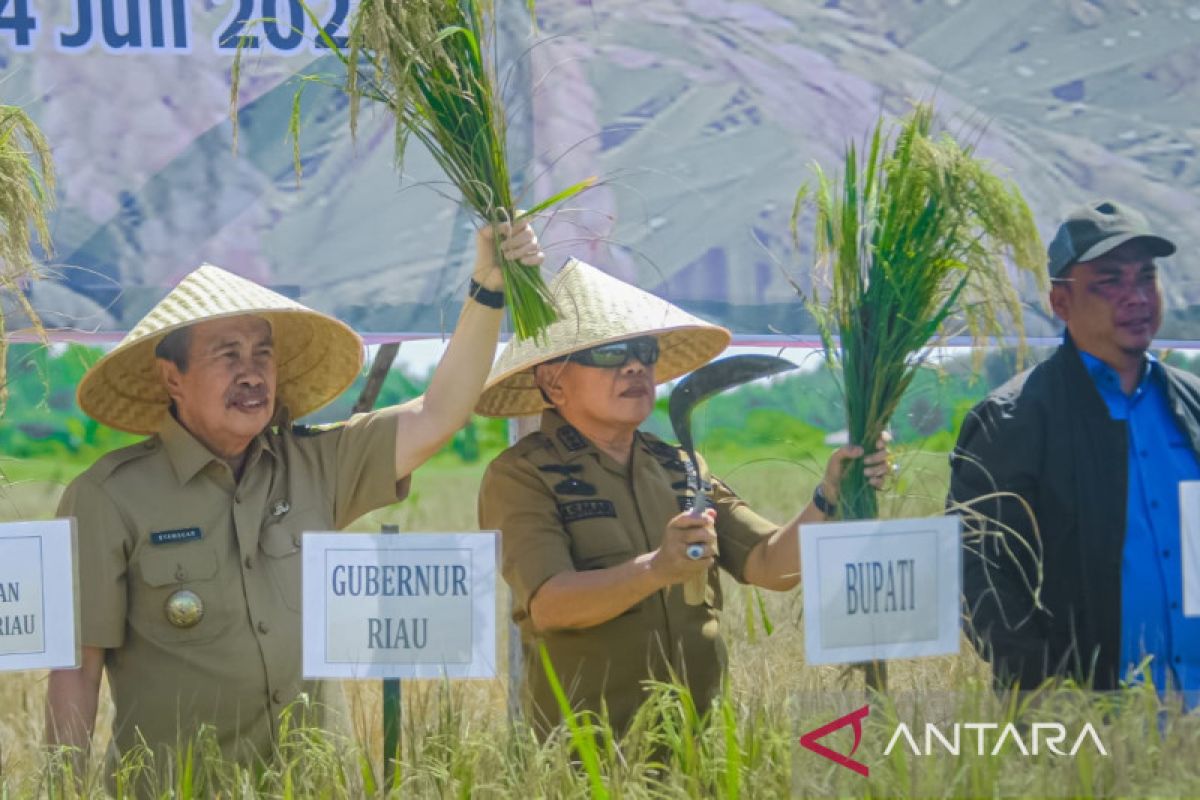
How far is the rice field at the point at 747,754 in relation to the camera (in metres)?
1.81

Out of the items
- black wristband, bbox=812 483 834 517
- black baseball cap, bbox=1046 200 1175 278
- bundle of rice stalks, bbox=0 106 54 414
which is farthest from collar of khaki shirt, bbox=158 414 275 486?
black baseball cap, bbox=1046 200 1175 278

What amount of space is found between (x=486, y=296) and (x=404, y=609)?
0.61 meters

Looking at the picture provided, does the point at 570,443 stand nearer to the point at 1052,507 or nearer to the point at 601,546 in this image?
the point at 601,546

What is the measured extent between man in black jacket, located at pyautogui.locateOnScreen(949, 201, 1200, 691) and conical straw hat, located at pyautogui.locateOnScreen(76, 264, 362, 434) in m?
1.29

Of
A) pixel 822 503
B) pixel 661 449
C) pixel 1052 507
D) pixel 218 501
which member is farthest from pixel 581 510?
pixel 1052 507

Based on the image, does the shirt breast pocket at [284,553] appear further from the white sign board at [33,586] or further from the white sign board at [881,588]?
the white sign board at [881,588]

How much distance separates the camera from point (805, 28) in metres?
3.50

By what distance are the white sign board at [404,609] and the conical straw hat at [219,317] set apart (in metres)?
0.66

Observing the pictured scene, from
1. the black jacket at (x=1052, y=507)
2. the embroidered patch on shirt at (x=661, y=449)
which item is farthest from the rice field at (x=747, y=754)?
the embroidered patch on shirt at (x=661, y=449)

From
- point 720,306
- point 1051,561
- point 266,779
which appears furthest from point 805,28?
point 266,779

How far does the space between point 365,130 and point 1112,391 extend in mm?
1782

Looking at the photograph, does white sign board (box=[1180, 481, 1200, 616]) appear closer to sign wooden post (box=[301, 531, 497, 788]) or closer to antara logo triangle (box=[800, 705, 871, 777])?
antara logo triangle (box=[800, 705, 871, 777])

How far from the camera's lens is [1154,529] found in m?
2.87

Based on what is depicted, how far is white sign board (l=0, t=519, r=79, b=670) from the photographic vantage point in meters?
2.46
